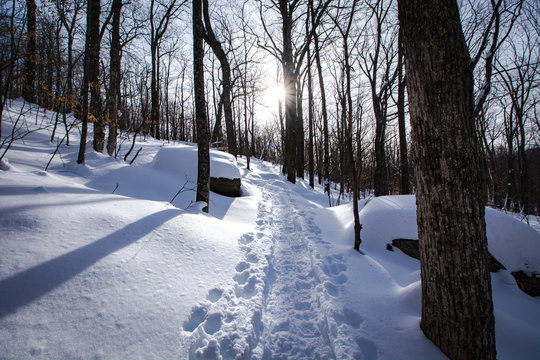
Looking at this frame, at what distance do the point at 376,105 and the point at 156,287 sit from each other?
3772mm

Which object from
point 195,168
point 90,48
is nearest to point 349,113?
point 195,168

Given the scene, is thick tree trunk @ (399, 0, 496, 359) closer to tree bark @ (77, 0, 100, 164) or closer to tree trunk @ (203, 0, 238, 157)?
tree bark @ (77, 0, 100, 164)

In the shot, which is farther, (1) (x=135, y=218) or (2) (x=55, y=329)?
(1) (x=135, y=218)

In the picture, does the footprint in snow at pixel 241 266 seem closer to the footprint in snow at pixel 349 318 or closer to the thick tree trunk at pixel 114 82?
the footprint in snow at pixel 349 318

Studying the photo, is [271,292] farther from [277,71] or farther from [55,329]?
[277,71]

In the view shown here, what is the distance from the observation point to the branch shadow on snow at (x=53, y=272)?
1270 millimetres

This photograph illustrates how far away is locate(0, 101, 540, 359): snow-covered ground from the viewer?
1.32 m

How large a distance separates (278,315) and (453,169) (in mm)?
1913

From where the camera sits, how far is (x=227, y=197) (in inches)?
231

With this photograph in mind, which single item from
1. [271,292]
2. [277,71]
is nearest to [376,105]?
[271,292]

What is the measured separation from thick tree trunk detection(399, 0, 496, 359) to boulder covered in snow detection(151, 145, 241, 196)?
5.19 m

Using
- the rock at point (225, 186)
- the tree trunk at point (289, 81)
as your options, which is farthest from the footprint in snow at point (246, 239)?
the tree trunk at point (289, 81)

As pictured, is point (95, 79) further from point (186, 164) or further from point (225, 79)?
point (225, 79)

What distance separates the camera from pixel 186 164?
6.21 meters
